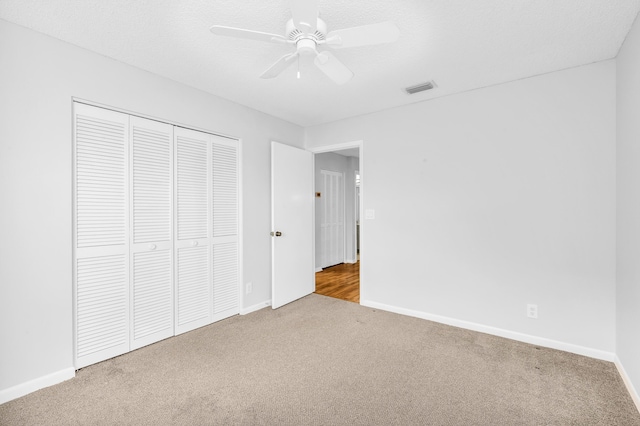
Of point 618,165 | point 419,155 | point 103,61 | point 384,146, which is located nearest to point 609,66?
point 618,165

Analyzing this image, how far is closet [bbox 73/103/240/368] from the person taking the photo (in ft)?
7.30

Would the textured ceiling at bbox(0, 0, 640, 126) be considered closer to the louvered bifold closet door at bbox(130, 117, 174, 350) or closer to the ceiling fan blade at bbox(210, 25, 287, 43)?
the ceiling fan blade at bbox(210, 25, 287, 43)

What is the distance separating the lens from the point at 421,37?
2.03 m

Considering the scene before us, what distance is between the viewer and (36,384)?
194cm

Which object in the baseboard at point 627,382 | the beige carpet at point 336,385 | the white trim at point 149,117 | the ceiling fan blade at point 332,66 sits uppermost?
the ceiling fan blade at point 332,66

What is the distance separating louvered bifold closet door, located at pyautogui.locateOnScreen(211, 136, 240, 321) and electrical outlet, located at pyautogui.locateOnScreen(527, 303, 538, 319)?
2.95 metres

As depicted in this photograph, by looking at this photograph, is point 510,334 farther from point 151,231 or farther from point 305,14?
point 151,231

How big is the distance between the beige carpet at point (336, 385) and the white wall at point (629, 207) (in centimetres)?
28

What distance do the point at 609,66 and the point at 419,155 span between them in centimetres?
161

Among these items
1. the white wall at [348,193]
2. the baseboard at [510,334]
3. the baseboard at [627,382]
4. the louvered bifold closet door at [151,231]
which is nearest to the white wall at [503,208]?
the baseboard at [510,334]

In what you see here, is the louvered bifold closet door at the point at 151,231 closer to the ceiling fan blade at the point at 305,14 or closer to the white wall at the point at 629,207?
the ceiling fan blade at the point at 305,14

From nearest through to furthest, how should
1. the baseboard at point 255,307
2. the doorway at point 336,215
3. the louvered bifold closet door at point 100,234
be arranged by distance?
1. the louvered bifold closet door at point 100,234
2. the baseboard at point 255,307
3. the doorway at point 336,215

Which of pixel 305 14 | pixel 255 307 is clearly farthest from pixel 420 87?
pixel 255 307

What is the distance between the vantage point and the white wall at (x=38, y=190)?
1.85 m
